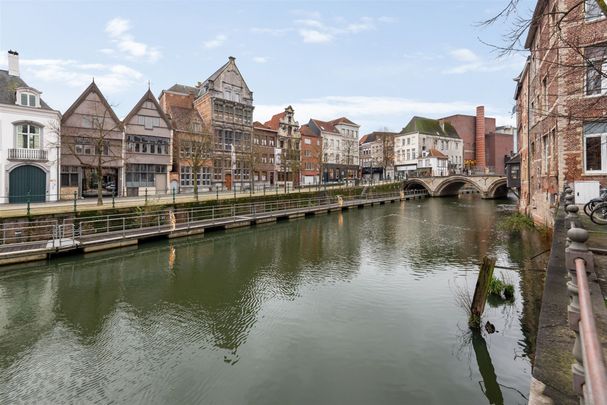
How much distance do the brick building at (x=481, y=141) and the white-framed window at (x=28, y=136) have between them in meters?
75.8

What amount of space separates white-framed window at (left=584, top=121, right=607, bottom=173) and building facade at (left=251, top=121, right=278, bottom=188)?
36.8 m

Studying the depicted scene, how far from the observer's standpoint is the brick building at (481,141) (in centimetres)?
7988

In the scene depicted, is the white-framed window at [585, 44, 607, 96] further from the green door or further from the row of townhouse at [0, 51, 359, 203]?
the green door

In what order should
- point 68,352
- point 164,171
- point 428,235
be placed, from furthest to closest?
point 164,171 < point 428,235 < point 68,352

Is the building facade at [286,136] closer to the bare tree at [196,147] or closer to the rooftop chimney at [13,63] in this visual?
the bare tree at [196,147]

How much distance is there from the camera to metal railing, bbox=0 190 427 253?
A: 670 inches

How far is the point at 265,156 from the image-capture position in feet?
163

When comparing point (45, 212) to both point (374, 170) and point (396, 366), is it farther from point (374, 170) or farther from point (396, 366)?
point (374, 170)

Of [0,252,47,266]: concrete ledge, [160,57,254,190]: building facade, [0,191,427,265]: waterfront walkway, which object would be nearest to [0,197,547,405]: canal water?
[0,252,47,266]: concrete ledge

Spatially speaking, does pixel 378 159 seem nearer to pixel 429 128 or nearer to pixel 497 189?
pixel 429 128

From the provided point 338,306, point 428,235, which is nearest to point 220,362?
point 338,306

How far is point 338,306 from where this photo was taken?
1102 cm

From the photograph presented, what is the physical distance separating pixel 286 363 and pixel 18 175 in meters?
28.8

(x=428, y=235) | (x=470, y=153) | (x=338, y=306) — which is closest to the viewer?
(x=338, y=306)
